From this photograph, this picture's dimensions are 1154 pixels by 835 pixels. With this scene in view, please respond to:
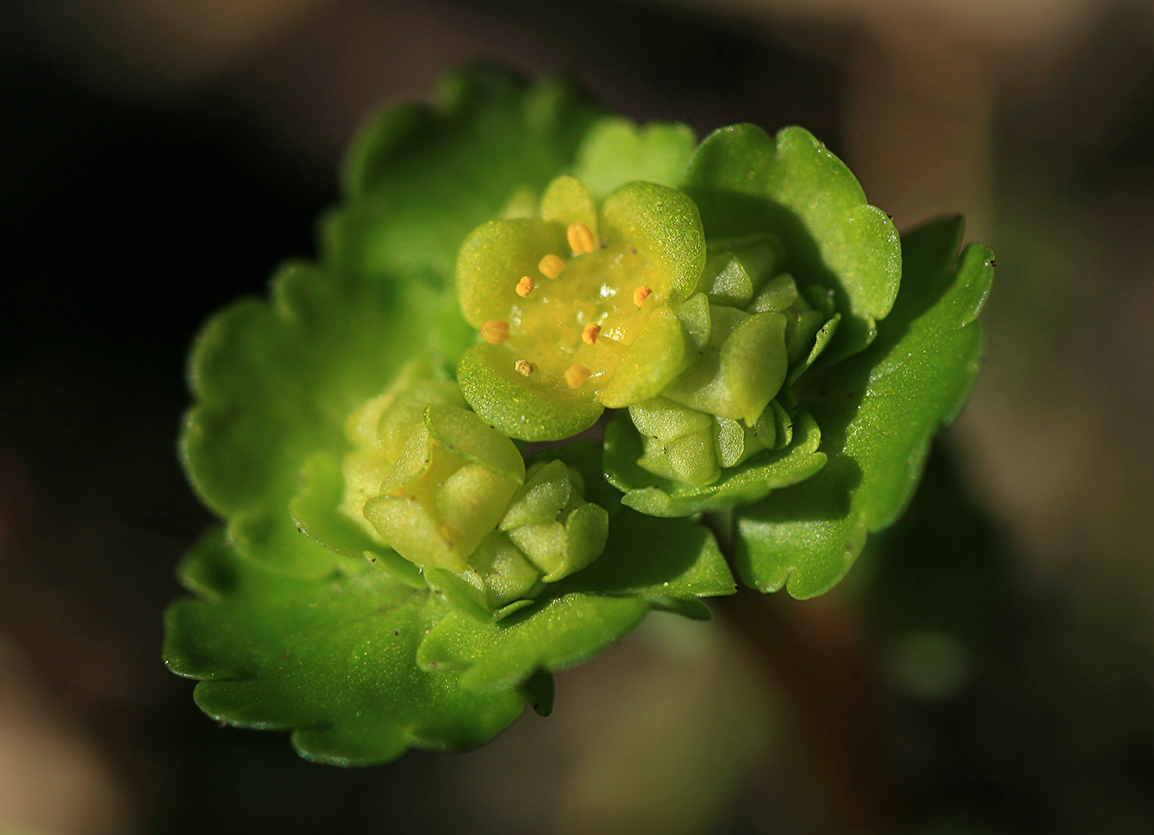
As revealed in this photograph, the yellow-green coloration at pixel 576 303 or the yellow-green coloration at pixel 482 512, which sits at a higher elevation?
the yellow-green coloration at pixel 576 303

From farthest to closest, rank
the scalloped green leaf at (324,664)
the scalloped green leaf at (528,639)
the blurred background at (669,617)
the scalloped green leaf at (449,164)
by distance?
the blurred background at (669,617) < the scalloped green leaf at (449,164) < the scalloped green leaf at (324,664) < the scalloped green leaf at (528,639)

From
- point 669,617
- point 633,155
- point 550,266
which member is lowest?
point 669,617

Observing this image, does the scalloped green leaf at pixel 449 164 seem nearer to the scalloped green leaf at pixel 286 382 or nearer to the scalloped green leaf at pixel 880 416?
the scalloped green leaf at pixel 286 382

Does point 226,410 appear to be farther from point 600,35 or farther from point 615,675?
point 600,35

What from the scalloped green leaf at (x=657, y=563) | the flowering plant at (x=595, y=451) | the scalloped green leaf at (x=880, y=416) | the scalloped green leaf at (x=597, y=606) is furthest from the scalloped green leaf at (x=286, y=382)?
the scalloped green leaf at (x=880, y=416)

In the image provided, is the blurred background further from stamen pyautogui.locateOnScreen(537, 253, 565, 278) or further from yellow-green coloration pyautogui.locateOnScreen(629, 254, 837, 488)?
stamen pyautogui.locateOnScreen(537, 253, 565, 278)

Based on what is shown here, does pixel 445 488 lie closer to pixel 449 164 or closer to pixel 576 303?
pixel 576 303

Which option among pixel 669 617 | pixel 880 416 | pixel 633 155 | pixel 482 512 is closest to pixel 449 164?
pixel 633 155
